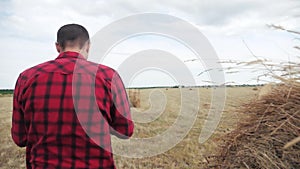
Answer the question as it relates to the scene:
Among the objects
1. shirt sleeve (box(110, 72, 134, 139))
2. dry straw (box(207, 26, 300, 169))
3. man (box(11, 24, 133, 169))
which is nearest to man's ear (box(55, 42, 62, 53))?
man (box(11, 24, 133, 169))

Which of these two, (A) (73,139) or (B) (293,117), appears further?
(B) (293,117)

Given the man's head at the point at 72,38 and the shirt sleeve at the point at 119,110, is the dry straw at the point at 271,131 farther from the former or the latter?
the man's head at the point at 72,38

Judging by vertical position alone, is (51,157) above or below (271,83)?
below

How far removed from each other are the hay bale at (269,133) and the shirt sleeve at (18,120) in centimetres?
178

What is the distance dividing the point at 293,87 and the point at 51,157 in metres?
1.86

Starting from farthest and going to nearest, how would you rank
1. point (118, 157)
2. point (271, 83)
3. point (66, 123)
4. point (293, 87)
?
point (118, 157) < point (271, 83) < point (293, 87) < point (66, 123)

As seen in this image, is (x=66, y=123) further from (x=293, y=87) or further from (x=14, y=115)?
(x=293, y=87)

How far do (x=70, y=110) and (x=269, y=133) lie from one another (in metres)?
1.58

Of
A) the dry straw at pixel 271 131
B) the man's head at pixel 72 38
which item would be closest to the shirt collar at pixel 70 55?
the man's head at pixel 72 38

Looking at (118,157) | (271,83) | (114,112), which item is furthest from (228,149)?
(118,157)

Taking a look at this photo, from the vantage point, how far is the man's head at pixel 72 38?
244cm

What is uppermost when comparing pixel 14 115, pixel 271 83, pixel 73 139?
pixel 271 83

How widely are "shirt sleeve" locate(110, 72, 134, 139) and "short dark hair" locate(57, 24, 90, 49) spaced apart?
38cm

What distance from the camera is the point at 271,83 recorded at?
288 centimetres
